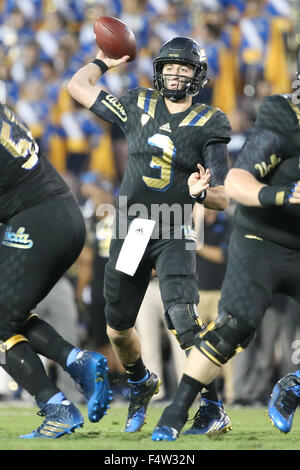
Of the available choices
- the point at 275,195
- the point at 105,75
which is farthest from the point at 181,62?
the point at 105,75

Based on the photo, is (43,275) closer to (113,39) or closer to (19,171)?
(19,171)

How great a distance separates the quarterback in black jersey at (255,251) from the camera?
178 inches

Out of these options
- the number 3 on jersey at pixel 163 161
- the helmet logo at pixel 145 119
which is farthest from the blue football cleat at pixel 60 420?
the helmet logo at pixel 145 119

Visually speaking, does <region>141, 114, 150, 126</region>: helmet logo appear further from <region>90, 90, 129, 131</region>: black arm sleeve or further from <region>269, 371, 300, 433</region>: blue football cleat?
<region>269, 371, 300, 433</region>: blue football cleat

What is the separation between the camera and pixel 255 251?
4.61 metres

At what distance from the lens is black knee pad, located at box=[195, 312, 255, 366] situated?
454cm

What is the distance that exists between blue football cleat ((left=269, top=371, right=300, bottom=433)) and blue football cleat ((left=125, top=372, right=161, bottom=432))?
86 centimetres

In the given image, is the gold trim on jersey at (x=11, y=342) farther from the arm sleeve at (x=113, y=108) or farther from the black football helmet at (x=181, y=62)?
the black football helmet at (x=181, y=62)

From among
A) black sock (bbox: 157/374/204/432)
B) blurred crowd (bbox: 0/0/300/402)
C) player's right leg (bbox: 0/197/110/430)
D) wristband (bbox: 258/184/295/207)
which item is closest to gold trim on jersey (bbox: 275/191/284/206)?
wristband (bbox: 258/184/295/207)

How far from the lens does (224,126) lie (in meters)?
5.35

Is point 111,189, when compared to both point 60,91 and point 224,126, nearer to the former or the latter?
point 60,91

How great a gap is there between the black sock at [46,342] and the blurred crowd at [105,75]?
3.65 m

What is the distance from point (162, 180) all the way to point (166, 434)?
156 centimetres

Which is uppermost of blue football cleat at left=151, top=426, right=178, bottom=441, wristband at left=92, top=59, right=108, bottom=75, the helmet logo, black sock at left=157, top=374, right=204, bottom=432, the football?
the football
